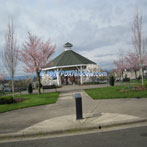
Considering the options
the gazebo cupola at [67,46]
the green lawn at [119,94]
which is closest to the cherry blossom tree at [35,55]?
the green lawn at [119,94]

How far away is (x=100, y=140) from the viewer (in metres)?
4.98

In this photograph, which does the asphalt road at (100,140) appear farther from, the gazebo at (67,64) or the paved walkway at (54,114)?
the gazebo at (67,64)

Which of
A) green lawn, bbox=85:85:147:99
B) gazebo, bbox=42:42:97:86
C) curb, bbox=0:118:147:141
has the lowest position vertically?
curb, bbox=0:118:147:141

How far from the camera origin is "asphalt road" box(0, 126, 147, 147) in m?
4.66

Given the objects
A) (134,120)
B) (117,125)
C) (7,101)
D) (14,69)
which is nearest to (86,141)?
(117,125)

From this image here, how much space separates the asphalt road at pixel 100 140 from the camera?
4.66 m

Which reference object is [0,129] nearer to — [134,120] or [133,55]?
[134,120]

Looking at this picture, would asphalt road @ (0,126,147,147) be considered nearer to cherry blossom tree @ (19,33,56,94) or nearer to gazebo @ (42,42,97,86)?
cherry blossom tree @ (19,33,56,94)

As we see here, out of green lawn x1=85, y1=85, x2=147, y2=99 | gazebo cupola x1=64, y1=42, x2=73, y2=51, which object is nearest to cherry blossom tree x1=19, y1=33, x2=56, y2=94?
green lawn x1=85, y1=85, x2=147, y2=99

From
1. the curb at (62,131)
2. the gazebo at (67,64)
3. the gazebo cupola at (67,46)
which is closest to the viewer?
the curb at (62,131)

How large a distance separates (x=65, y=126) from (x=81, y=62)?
27.1 meters

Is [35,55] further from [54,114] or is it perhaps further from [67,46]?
[67,46]

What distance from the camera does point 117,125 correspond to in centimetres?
626

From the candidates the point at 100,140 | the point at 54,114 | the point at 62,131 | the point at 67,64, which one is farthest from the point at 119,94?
the point at 67,64
